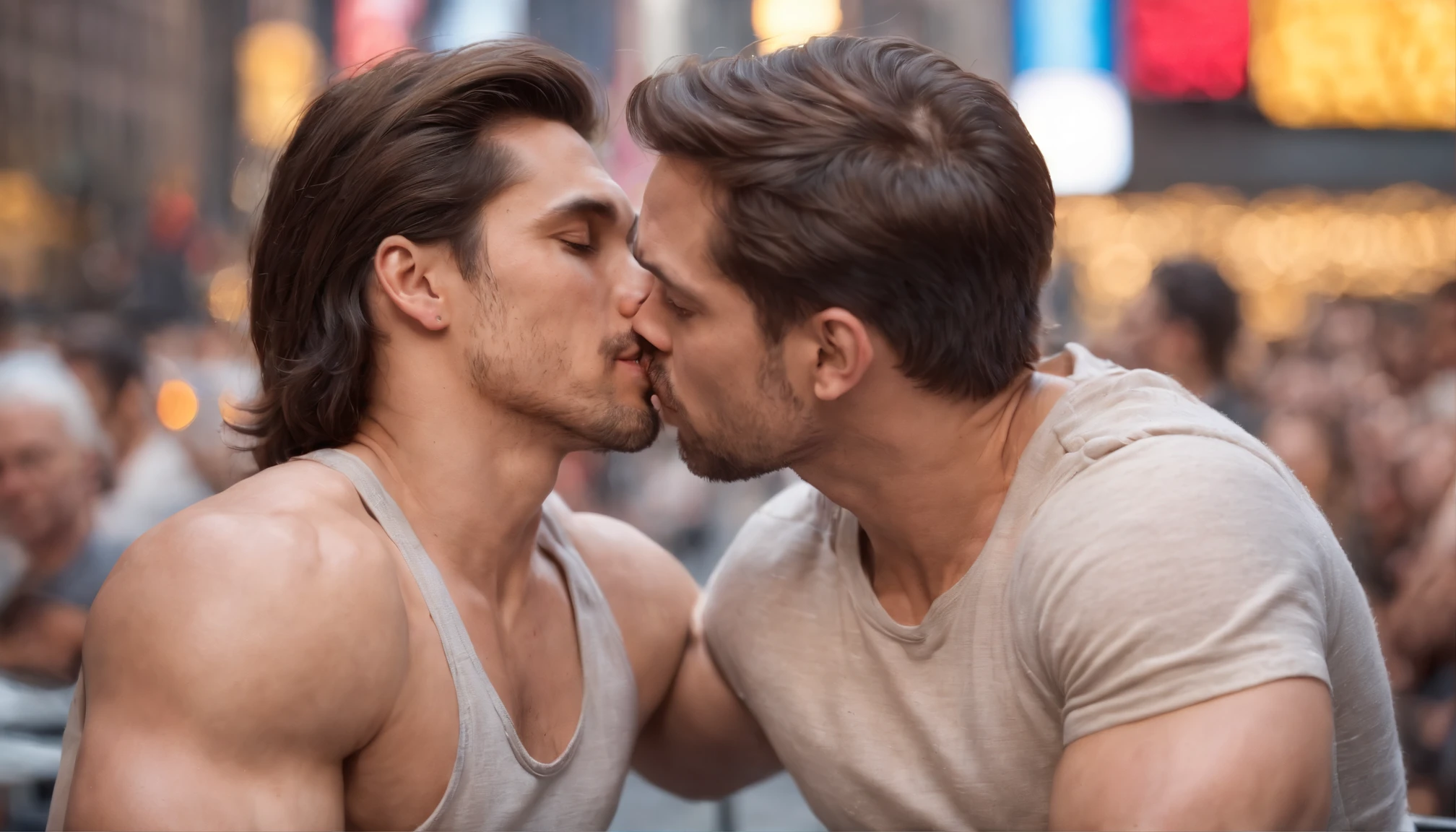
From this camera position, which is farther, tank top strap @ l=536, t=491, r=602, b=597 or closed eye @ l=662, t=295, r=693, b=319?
tank top strap @ l=536, t=491, r=602, b=597

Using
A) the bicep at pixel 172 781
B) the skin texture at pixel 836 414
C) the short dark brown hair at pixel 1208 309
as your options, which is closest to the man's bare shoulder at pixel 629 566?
the skin texture at pixel 836 414

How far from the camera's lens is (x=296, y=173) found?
8.64 feet

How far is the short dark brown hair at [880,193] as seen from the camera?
224cm

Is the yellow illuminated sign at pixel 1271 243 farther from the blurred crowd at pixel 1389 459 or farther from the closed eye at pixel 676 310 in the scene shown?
the closed eye at pixel 676 310

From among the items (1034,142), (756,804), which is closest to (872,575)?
(1034,142)

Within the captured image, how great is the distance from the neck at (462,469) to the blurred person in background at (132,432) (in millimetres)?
4189

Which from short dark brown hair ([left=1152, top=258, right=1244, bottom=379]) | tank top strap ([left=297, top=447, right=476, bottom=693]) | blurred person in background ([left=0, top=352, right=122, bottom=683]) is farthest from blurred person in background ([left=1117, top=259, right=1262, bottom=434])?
blurred person in background ([left=0, top=352, right=122, bottom=683])

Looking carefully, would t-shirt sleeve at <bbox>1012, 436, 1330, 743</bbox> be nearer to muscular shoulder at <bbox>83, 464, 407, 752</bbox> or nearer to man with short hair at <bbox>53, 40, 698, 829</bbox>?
man with short hair at <bbox>53, 40, 698, 829</bbox>

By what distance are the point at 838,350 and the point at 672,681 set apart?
1028mm

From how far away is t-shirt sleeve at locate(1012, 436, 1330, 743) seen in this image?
6.06 ft

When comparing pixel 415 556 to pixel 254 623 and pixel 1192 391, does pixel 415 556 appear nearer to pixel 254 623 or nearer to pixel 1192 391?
pixel 254 623

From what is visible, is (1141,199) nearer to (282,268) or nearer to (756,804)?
(756,804)

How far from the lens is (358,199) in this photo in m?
2.55

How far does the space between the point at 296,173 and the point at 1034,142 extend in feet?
4.88
